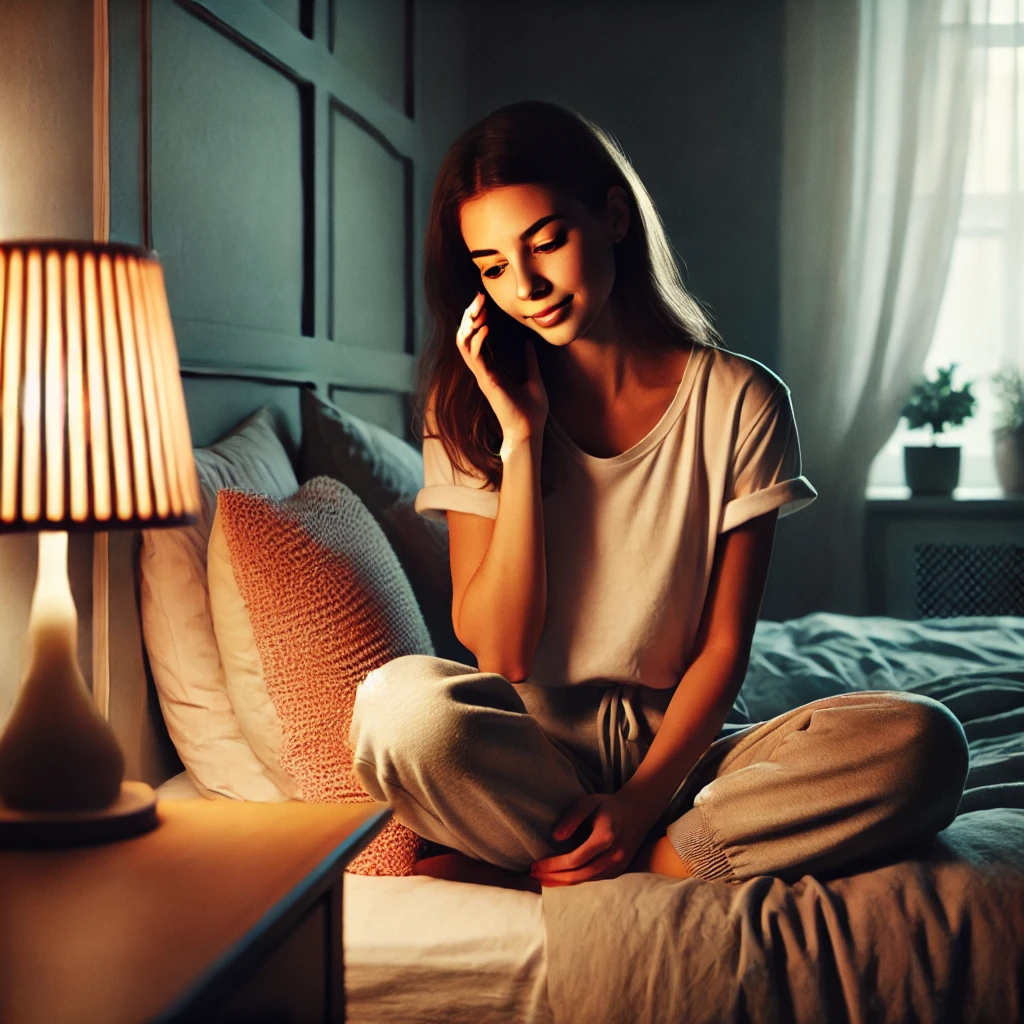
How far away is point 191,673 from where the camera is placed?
1372 millimetres

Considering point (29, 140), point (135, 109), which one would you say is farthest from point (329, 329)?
point (29, 140)

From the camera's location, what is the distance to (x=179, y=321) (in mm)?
1576

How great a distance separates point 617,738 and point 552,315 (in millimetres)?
488

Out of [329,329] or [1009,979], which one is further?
[329,329]

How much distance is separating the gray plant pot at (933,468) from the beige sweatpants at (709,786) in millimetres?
2528

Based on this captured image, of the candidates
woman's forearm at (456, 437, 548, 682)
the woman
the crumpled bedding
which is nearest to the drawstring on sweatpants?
the woman

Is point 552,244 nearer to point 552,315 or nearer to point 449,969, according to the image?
point 552,315

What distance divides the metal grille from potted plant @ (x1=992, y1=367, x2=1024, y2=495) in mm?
211

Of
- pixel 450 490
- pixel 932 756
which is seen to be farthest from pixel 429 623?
pixel 932 756

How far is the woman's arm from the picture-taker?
126 centimetres

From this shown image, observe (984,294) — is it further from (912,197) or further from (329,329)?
(329,329)

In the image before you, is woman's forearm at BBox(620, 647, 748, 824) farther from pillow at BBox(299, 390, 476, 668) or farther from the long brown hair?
pillow at BBox(299, 390, 476, 668)

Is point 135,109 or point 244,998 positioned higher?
point 135,109

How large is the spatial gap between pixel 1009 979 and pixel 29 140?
3.95 ft
